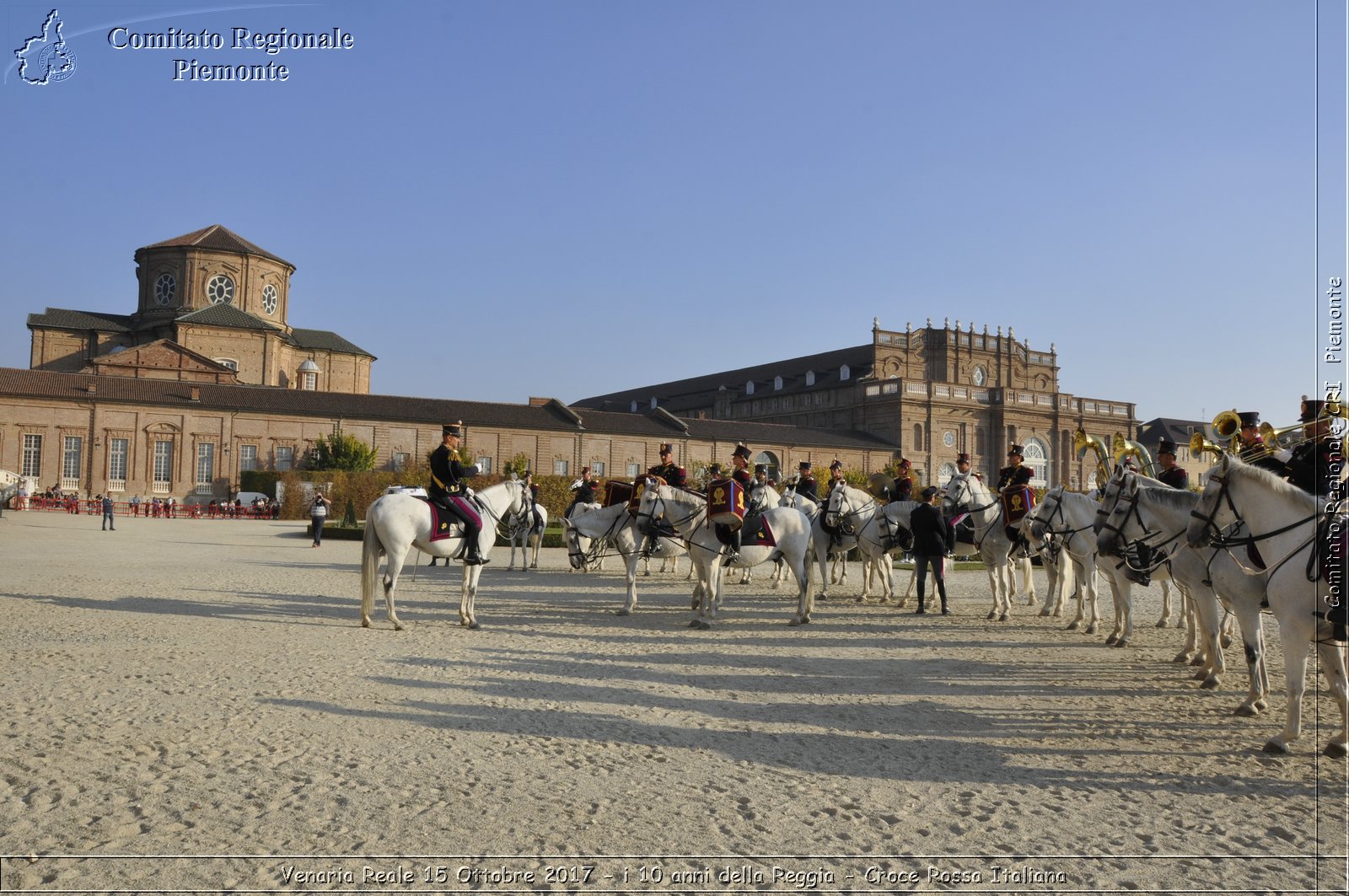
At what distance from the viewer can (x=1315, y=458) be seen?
711 cm

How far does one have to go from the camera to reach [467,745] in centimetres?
612

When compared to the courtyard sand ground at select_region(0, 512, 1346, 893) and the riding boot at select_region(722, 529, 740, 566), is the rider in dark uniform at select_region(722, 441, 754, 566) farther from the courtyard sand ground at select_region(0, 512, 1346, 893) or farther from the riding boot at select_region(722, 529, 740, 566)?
the courtyard sand ground at select_region(0, 512, 1346, 893)

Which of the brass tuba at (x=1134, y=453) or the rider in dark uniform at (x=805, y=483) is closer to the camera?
the brass tuba at (x=1134, y=453)

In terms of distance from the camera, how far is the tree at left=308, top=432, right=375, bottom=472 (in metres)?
52.5

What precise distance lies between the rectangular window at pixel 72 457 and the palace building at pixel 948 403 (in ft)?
158

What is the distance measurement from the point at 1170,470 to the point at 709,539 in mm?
5864

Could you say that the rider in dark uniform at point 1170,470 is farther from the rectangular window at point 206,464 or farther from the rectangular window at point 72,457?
the rectangular window at point 72,457

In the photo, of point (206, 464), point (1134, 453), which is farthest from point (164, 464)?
point (1134, 453)

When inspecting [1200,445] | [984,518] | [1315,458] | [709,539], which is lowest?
[709,539]

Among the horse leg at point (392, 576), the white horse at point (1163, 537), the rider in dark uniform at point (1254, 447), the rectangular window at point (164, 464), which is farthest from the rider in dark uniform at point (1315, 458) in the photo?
the rectangular window at point (164, 464)

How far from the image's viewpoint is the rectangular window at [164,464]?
52844mm

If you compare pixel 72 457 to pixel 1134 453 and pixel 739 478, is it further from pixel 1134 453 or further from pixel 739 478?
pixel 1134 453

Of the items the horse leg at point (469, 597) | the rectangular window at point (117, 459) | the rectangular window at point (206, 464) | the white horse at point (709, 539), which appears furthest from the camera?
the rectangular window at point (206, 464)

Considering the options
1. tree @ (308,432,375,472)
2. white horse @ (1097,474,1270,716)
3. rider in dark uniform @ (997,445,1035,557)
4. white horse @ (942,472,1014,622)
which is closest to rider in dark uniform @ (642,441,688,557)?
white horse @ (942,472,1014,622)
